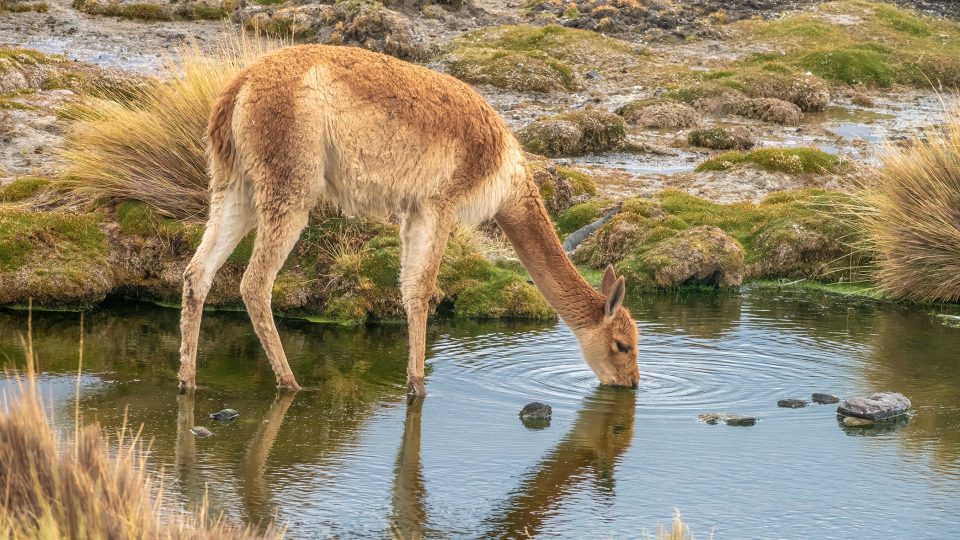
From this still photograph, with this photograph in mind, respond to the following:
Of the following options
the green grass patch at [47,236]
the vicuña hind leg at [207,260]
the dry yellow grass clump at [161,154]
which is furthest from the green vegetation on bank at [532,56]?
the vicuña hind leg at [207,260]

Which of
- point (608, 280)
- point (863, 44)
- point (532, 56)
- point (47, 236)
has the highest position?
point (863, 44)

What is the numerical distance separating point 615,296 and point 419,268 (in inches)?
53.7

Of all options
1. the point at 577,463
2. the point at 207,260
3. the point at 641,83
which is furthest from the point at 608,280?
the point at 641,83

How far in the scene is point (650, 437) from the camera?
779 cm

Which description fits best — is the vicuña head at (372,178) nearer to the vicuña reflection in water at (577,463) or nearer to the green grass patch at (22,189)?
the vicuña reflection in water at (577,463)

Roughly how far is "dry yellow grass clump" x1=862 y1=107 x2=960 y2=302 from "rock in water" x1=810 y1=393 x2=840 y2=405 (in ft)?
12.5

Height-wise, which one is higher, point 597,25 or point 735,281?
point 597,25

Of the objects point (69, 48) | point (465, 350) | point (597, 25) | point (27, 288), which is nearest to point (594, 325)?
point (465, 350)

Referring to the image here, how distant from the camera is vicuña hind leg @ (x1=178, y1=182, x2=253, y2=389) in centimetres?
854

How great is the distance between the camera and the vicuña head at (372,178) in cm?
828

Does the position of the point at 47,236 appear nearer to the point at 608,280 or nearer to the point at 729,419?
the point at 608,280

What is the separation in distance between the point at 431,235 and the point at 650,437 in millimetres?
2078

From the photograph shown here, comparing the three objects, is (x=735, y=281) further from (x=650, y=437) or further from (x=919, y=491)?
(x=919, y=491)

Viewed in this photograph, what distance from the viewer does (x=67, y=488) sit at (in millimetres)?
4523
